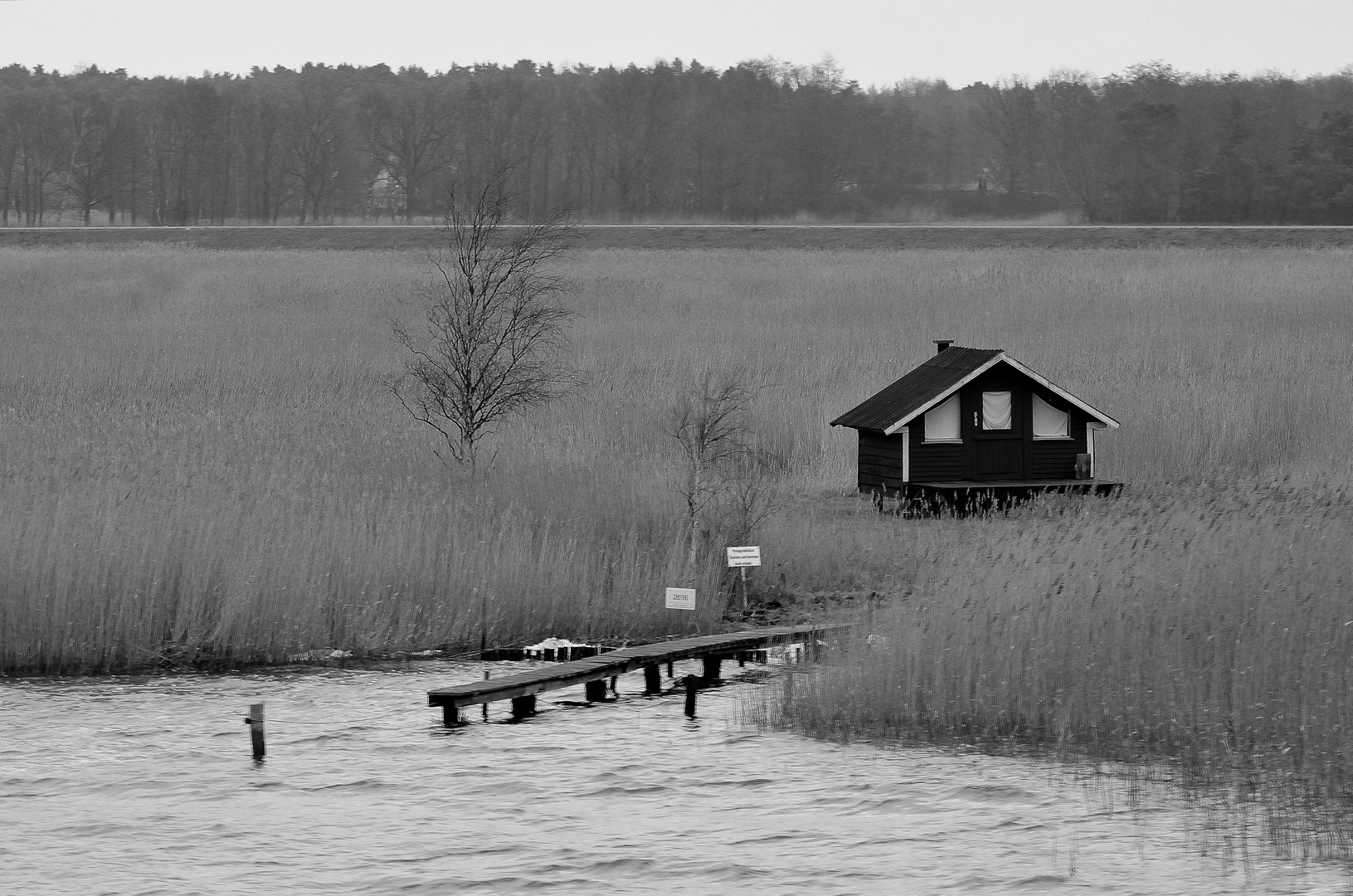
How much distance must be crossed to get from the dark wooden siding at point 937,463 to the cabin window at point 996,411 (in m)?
0.52

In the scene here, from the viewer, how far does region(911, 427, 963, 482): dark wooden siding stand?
22.2 metres

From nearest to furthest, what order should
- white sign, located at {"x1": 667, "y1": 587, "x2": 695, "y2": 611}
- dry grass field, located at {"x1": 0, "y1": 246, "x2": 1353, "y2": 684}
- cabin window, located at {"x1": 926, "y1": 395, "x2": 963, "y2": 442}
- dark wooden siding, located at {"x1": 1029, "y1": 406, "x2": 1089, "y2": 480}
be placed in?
1. dry grass field, located at {"x1": 0, "y1": 246, "x2": 1353, "y2": 684}
2. white sign, located at {"x1": 667, "y1": 587, "x2": 695, "y2": 611}
3. cabin window, located at {"x1": 926, "y1": 395, "x2": 963, "y2": 442}
4. dark wooden siding, located at {"x1": 1029, "y1": 406, "x2": 1089, "y2": 480}

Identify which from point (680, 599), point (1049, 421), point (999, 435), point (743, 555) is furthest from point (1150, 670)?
point (1049, 421)

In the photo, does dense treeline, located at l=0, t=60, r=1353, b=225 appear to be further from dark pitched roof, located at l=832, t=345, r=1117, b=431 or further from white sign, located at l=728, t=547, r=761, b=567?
white sign, located at l=728, t=547, r=761, b=567

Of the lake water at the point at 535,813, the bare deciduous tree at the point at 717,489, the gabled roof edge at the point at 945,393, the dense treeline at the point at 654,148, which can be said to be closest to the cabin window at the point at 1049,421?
the gabled roof edge at the point at 945,393

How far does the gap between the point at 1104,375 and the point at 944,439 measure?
1172 cm

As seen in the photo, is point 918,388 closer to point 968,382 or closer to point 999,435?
point 968,382

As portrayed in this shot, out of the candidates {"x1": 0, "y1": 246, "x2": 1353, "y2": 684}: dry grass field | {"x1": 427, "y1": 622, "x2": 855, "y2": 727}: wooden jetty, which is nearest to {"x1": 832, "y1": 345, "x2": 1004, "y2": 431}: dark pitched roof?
{"x1": 0, "y1": 246, "x2": 1353, "y2": 684}: dry grass field

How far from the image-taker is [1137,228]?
59.3 metres

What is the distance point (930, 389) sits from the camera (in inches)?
865

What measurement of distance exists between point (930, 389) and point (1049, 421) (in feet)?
6.03

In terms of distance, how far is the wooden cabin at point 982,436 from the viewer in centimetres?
2184

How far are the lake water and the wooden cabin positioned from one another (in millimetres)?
8562

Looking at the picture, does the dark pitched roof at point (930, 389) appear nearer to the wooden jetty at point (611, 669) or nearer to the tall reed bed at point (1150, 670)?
the wooden jetty at point (611, 669)
